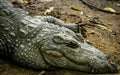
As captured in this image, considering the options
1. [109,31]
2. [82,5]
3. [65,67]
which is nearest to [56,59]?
[65,67]

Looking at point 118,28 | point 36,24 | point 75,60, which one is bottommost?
point 118,28

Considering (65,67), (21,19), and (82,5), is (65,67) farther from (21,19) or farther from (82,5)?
(82,5)

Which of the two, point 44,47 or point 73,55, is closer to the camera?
point 73,55

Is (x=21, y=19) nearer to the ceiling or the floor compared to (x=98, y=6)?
nearer to the ceiling

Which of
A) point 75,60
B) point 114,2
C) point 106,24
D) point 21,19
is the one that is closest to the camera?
point 75,60

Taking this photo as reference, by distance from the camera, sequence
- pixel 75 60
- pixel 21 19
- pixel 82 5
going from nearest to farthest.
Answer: pixel 75 60 → pixel 21 19 → pixel 82 5
